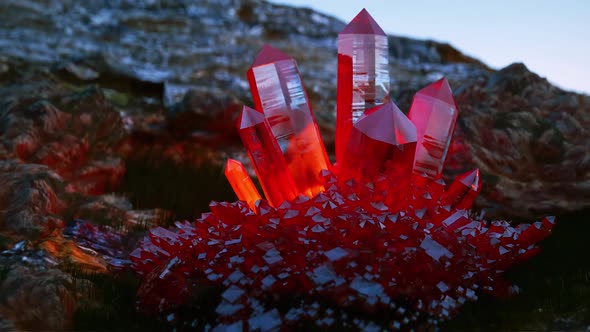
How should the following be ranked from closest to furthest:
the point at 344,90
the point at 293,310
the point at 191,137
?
1. the point at 293,310
2. the point at 344,90
3. the point at 191,137

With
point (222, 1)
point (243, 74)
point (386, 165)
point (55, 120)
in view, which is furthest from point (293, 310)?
point (222, 1)

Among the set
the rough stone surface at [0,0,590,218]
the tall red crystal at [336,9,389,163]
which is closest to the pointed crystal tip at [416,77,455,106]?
the tall red crystal at [336,9,389,163]

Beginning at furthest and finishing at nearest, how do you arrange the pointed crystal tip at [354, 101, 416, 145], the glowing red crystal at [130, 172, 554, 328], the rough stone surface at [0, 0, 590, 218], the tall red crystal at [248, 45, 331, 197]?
1. the rough stone surface at [0, 0, 590, 218]
2. the tall red crystal at [248, 45, 331, 197]
3. the pointed crystal tip at [354, 101, 416, 145]
4. the glowing red crystal at [130, 172, 554, 328]

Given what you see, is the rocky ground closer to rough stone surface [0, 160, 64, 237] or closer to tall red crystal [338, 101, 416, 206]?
rough stone surface [0, 160, 64, 237]

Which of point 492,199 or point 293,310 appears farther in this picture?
point 492,199

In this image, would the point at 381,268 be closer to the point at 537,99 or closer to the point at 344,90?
the point at 344,90

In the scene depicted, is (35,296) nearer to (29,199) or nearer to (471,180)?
(29,199)

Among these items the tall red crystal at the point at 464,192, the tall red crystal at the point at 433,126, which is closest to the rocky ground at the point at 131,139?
the tall red crystal at the point at 464,192

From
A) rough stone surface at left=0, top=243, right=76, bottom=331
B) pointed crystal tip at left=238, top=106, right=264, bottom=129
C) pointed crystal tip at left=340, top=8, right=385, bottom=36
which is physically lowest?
rough stone surface at left=0, top=243, right=76, bottom=331
